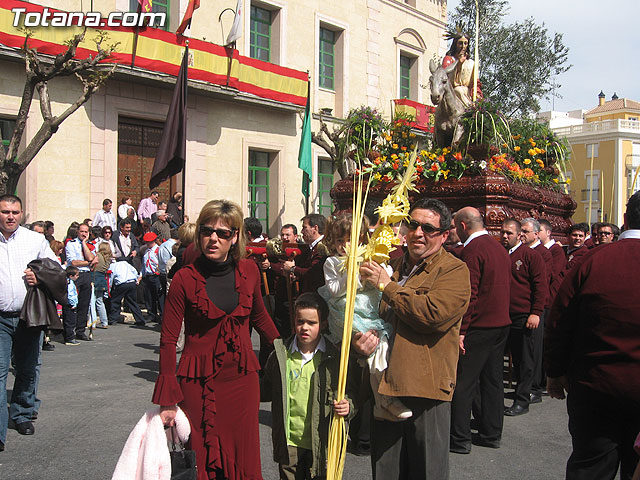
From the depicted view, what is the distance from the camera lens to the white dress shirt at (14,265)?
533cm

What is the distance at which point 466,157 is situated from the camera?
7.94 m

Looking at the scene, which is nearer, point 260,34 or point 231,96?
point 231,96

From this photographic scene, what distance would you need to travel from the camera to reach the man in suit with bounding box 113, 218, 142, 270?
13153 mm

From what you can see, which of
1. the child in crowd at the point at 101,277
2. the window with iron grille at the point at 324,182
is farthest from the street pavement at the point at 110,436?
the window with iron grille at the point at 324,182

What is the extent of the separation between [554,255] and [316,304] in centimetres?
533

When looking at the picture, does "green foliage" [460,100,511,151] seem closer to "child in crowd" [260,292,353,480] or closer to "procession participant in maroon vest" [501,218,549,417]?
"procession participant in maroon vest" [501,218,549,417]

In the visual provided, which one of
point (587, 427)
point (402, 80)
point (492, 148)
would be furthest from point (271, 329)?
point (402, 80)

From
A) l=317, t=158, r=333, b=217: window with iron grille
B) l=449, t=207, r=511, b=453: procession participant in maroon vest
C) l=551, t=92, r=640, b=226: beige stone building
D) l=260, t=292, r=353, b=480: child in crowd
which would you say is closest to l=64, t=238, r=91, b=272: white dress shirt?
l=449, t=207, r=511, b=453: procession participant in maroon vest

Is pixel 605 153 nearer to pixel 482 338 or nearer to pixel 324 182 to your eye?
pixel 324 182

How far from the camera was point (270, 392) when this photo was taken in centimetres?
394

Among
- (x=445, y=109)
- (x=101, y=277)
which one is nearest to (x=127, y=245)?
(x=101, y=277)

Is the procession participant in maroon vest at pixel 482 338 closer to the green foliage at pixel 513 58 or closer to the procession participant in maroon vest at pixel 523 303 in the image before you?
the procession participant in maroon vest at pixel 523 303

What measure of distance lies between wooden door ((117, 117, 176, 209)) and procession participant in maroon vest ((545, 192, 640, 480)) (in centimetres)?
1449

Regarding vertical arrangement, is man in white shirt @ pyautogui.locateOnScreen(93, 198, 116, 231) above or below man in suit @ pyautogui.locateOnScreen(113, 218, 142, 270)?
above
